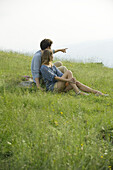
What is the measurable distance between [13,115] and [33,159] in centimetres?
121

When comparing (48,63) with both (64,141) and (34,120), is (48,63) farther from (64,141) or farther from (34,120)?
(64,141)

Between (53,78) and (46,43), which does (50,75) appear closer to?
(53,78)

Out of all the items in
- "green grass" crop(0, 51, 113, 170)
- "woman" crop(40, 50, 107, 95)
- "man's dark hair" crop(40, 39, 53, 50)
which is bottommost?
"green grass" crop(0, 51, 113, 170)

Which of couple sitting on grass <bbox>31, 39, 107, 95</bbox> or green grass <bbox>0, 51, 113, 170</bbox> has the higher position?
couple sitting on grass <bbox>31, 39, 107, 95</bbox>

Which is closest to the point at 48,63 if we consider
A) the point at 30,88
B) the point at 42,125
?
the point at 30,88

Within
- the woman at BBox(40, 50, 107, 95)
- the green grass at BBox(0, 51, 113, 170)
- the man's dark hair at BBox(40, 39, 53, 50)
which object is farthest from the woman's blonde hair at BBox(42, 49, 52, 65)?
the green grass at BBox(0, 51, 113, 170)


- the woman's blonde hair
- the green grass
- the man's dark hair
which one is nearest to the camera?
the green grass

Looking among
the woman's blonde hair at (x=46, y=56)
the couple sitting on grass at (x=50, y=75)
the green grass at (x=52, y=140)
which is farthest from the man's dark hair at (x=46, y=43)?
the green grass at (x=52, y=140)

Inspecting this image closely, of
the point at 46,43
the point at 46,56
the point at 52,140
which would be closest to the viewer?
the point at 52,140

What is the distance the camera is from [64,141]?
8.79 ft

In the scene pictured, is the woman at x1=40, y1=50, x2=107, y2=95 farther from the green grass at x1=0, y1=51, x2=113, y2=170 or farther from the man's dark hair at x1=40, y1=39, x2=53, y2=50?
the green grass at x1=0, y1=51, x2=113, y2=170

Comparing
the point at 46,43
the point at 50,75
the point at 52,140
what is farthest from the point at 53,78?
the point at 52,140

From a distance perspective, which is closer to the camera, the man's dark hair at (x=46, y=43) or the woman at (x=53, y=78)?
the woman at (x=53, y=78)

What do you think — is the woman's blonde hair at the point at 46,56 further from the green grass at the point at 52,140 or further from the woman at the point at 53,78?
the green grass at the point at 52,140
